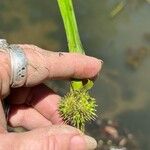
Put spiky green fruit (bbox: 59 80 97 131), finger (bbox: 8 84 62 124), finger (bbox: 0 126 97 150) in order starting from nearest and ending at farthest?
finger (bbox: 0 126 97 150) < spiky green fruit (bbox: 59 80 97 131) < finger (bbox: 8 84 62 124)

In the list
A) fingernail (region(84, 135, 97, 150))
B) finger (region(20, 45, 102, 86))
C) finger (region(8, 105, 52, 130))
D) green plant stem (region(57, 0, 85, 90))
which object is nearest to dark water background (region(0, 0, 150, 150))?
finger (region(8, 105, 52, 130))

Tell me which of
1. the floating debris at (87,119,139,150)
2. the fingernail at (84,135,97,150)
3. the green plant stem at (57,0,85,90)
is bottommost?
the floating debris at (87,119,139,150)

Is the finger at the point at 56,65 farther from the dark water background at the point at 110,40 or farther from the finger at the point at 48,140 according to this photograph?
the dark water background at the point at 110,40

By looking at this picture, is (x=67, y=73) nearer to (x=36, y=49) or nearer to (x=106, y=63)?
(x=36, y=49)

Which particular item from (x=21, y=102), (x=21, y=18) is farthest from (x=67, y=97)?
(x=21, y=18)

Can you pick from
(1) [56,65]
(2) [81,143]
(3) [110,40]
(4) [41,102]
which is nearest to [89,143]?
(2) [81,143]

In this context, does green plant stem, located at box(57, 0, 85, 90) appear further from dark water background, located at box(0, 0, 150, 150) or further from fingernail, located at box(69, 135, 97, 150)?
dark water background, located at box(0, 0, 150, 150)
